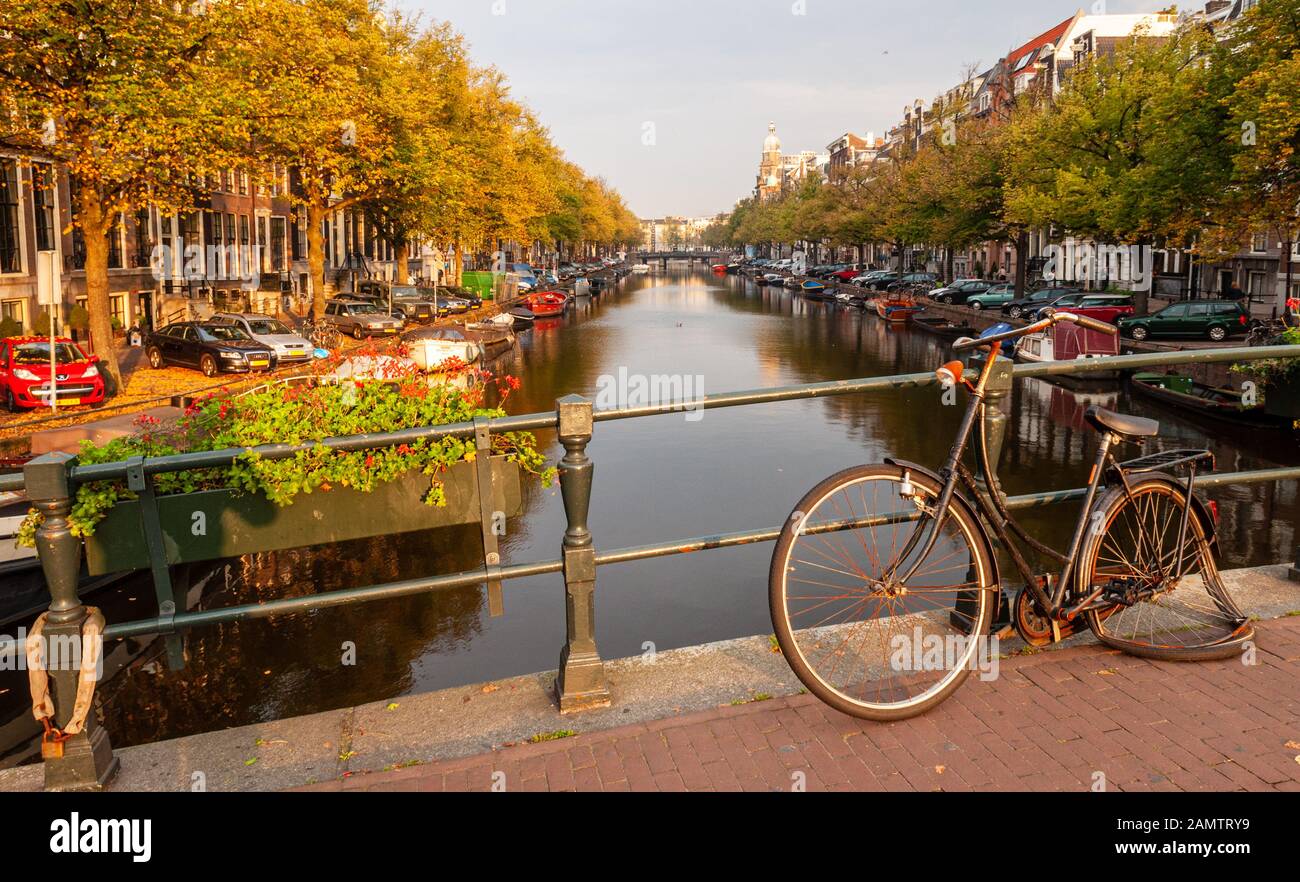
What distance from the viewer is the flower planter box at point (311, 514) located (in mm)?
4863

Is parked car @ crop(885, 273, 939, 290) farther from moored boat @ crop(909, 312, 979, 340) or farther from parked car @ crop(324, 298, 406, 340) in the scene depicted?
parked car @ crop(324, 298, 406, 340)

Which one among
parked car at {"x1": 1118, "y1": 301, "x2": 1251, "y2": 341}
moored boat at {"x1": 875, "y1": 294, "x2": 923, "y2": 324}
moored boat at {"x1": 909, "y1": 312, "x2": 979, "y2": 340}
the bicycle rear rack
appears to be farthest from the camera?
moored boat at {"x1": 875, "y1": 294, "x2": 923, "y2": 324}

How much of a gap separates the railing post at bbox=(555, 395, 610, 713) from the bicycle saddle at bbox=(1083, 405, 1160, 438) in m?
2.20

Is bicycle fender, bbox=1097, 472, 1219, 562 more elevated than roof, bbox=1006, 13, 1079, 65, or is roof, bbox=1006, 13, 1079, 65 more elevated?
roof, bbox=1006, 13, 1079, 65

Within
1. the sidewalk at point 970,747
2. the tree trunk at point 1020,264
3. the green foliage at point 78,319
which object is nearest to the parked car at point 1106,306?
the tree trunk at point 1020,264

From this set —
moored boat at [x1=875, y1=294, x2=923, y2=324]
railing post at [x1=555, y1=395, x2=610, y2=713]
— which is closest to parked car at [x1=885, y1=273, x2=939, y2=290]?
moored boat at [x1=875, y1=294, x2=923, y2=324]

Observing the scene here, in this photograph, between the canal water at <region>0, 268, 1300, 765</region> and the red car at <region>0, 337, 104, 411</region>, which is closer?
the canal water at <region>0, 268, 1300, 765</region>

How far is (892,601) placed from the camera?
13.8ft

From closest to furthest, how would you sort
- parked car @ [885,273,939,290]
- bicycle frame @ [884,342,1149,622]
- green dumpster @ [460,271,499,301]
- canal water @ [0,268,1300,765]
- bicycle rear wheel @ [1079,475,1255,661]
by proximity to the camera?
bicycle frame @ [884,342,1149,622]
bicycle rear wheel @ [1079,475,1255,661]
canal water @ [0,268,1300,765]
green dumpster @ [460,271,499,301]
parked car @ [885,273,939,290]

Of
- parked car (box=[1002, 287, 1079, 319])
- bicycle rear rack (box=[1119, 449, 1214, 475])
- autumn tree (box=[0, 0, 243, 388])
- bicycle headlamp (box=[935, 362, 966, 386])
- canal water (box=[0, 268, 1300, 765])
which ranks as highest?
autumn tree (box=[0, 0, 243, 388])

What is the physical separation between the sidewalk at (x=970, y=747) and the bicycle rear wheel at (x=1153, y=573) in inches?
8.8

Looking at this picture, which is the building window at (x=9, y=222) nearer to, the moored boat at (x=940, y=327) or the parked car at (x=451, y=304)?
the parked car at (x=451, y=304)

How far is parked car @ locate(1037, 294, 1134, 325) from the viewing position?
41.1 meters

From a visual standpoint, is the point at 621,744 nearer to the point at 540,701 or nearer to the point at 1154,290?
the point at 540,701
